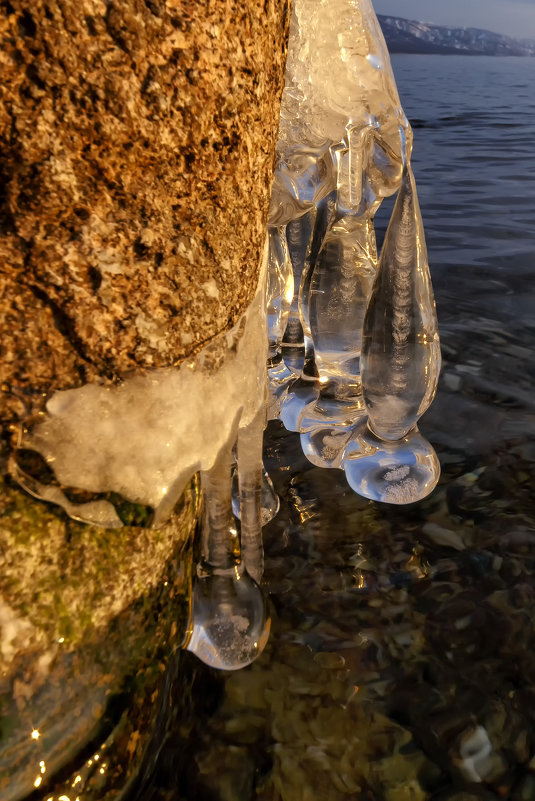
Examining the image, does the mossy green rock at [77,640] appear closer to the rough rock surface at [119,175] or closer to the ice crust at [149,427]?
the ice crust at [149,427]

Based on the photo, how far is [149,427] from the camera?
4.04 feet

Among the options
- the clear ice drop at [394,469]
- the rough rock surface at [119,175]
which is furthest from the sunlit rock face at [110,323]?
the clear ice drop at [394,469]

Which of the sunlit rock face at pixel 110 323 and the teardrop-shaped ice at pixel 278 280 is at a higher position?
the sunlit rock face at pixel 110 323

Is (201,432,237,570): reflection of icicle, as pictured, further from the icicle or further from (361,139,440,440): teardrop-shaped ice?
(361,139,440,440): teardrop-shaped ice

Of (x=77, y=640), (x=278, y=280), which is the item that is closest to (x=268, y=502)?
(x=278, y=280)

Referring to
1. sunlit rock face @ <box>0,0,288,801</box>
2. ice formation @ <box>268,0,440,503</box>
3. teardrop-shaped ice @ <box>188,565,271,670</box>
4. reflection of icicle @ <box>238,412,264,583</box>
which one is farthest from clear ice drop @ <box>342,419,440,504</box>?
sunlit rock face @ <box>0,0,288,801</box>

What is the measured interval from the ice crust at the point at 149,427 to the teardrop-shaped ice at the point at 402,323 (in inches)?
27.1

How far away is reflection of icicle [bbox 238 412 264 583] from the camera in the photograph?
1635mm

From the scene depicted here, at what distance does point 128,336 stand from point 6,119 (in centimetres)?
37

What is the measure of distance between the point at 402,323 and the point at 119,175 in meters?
1.12

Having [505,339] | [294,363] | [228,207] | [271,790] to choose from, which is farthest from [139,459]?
[505,339]

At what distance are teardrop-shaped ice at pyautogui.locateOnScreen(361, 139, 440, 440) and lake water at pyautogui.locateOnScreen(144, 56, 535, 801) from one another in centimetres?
45

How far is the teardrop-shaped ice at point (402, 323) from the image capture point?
6.45 feet

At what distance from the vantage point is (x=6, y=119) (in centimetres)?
96
